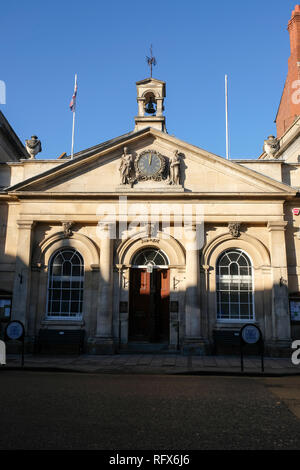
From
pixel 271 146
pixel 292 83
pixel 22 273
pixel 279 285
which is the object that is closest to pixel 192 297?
pixel 279 285

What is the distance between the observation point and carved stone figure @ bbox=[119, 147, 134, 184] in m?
15.8

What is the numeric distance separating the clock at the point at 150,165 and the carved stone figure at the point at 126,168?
29 cm

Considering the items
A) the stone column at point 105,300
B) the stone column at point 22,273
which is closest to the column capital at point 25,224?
the stone column at point 22,273

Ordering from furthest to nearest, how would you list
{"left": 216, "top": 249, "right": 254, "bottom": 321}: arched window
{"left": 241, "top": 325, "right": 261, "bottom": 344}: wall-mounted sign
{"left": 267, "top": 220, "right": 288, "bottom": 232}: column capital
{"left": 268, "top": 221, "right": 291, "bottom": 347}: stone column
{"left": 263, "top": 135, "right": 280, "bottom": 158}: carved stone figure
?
{"left": 263, "top": 135, "right": 280, "bottom": 158}: carved stone figure, {"left": 216, "top": 249, "right": 254, "bottom": 321}: arched window, {"left": 267, "top": 220, "right": 288, "bottom": 232}: column capital, {"left": 268, "top": 221, "right": 291, "bottom": 347}: stone column, {"left": 241, "top": 325, "right": 261, "bottom": 344}: wall-mounted sign

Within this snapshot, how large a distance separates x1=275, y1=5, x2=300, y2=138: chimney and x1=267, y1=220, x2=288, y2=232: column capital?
16366 mm

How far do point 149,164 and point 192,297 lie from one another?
5699 millimetres

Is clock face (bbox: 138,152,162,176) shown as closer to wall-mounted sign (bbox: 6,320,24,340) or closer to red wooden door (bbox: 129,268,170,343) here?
red wooden door (bbox: 129,268,170,343)

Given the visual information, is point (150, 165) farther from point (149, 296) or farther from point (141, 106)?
point (149, 296)

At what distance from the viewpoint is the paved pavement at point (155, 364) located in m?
11.0

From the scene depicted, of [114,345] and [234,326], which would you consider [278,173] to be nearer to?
[234,326]

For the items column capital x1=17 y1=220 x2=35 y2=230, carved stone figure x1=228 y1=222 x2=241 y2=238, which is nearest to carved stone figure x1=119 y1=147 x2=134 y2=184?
column capital x1=17 y1=220 x2=35 y2=230

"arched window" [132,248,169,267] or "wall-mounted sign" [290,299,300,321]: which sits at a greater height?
"arched window" [132,248,169,267]

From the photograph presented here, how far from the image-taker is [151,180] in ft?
52.2

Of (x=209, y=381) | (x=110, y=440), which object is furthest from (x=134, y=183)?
(x=110, y=440)
